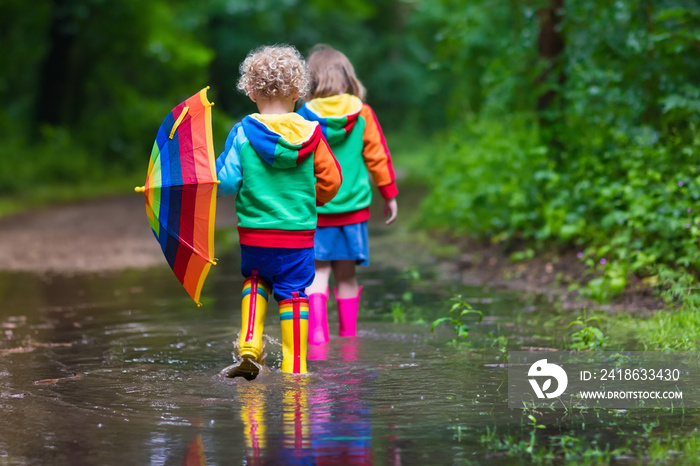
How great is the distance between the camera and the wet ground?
3.76 metres

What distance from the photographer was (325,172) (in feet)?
17.2

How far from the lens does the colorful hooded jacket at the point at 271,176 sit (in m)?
5.02

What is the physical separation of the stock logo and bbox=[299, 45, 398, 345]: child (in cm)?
156

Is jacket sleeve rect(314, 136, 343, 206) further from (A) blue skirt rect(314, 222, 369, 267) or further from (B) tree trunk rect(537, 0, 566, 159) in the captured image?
(B) tree trunk rect(537, 0, 566, 159)

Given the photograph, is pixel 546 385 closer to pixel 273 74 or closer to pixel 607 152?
pixel 273 74

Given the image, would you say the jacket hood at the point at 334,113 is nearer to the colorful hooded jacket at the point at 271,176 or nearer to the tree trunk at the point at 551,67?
the colorful hooded jacket at the point at 271,176

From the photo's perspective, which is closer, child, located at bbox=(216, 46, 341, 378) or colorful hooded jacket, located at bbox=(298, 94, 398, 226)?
child, located at bbox=(216, 46, 341, 378)

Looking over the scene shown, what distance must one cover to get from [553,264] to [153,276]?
408cm

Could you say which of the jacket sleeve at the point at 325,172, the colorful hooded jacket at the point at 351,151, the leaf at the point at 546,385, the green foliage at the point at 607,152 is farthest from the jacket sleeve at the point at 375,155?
the green foliage at the point at 607,152

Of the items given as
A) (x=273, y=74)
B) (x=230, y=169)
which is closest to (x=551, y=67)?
(x=273, y=74)

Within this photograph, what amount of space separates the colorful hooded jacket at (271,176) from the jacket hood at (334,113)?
34.9 inches

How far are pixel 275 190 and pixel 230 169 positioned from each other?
27 cm

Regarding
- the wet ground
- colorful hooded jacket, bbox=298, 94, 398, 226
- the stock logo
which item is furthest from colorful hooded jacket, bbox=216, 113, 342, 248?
the stock logo

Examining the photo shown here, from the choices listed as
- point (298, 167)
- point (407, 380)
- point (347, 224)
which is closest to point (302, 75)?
point (298, 167)
